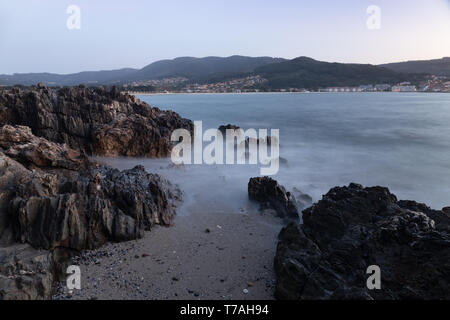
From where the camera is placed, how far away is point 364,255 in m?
5.40

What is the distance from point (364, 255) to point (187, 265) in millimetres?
3846

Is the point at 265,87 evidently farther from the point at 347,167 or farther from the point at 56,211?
the point at 56,211

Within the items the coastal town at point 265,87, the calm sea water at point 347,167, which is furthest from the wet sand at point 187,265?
the coastal town at point 265,87

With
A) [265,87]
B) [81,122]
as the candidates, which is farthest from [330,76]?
[81,122]

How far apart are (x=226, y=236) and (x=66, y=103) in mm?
13274

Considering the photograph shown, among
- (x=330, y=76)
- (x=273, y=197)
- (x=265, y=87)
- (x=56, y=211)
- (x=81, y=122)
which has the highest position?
(x=330, y=76)

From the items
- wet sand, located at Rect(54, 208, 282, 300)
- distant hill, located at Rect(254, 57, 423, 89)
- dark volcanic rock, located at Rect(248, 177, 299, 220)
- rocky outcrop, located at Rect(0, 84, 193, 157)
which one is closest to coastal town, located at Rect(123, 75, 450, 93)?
distant hill, located at Rect(254, 57, 423, 89)

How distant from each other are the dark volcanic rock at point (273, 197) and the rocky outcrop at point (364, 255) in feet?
6.81

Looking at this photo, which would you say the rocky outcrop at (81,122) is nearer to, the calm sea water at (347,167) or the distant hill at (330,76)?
the calm sea water at (347,167)

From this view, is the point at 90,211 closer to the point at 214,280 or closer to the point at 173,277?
the point at 173,277

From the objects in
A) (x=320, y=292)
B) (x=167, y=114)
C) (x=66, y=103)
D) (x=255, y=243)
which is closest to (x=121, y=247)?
(x=255, y=243)

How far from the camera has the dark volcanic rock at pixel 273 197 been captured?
30.1 ft

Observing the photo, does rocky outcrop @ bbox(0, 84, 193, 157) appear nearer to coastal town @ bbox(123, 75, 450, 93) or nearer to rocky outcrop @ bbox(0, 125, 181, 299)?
rocky outcrop @ bbox(0, 125, 181, 299)

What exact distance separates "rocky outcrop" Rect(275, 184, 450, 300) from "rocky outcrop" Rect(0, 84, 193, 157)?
37.2 feet
